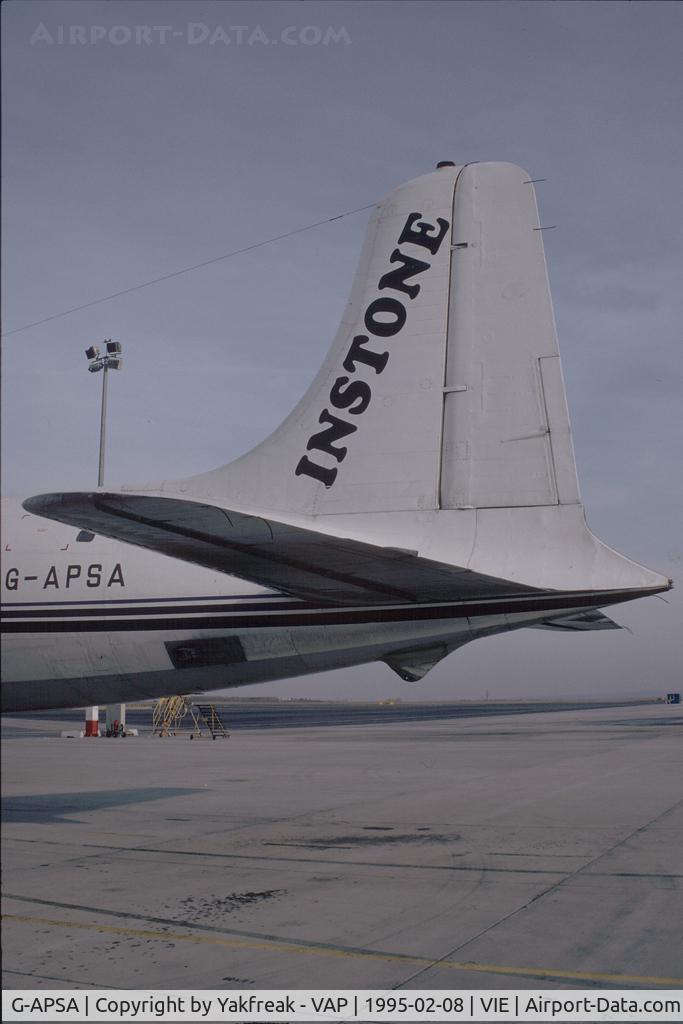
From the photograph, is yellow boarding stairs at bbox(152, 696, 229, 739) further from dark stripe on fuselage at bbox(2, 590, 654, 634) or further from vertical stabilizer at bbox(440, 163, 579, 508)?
vertical stabilizer at bbox(440, 163, 579, 508)

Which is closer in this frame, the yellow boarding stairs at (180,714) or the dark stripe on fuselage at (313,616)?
the dark stripe on fuselage at (313,616)

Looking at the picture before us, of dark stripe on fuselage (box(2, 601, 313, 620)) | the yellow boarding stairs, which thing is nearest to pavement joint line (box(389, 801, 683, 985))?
dark stripe on fuselage (box(2, 601, 313, 620))

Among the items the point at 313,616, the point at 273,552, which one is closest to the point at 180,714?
the point at 313,616

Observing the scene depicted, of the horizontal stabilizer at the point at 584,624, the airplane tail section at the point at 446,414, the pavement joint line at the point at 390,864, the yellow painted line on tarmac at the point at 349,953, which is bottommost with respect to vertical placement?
the pavement joint line at the point at 390,864

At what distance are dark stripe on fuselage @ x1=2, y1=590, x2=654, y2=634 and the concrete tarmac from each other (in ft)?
7.45

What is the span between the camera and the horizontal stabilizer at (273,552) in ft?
30.7

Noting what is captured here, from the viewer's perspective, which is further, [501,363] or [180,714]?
[180,714]

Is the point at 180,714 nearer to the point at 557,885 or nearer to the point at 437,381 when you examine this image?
the point at 437,381

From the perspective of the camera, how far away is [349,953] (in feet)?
28.7

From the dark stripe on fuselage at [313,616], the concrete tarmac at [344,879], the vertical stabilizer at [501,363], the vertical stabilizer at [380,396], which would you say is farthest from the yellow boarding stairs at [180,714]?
the vertical stabilizer at [501,363]

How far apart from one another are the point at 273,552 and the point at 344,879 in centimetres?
502

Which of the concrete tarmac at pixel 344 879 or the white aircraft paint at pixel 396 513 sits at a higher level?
the white aircraft paint at pixel 396 513

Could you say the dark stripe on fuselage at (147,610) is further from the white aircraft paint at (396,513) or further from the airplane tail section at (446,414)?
the airplane tail section at (446,414)
